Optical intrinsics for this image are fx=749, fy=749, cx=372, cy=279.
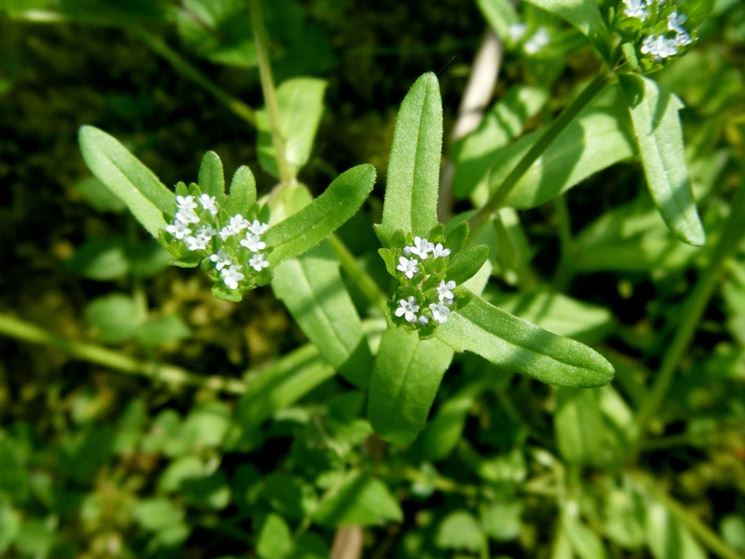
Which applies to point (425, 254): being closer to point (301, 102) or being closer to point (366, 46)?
point (301, 102)

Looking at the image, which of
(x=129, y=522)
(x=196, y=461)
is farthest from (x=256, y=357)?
(x=129, y=522)

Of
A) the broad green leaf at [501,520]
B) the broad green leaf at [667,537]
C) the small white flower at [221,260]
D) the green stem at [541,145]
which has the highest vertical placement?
the small white flower at [221,260]

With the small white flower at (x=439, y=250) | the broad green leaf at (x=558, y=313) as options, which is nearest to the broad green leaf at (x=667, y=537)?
the broad green leaf at (x=558, y=313)

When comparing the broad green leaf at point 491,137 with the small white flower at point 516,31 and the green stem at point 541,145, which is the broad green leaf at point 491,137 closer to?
the small white flower at point 516,31

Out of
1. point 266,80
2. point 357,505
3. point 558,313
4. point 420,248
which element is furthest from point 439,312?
point 558,313

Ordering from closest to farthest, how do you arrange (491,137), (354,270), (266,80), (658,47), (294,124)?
(658,47) → (266,80) → (354,270) → (294,124) → (491,137)

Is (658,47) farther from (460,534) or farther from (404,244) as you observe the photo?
(460,534)
